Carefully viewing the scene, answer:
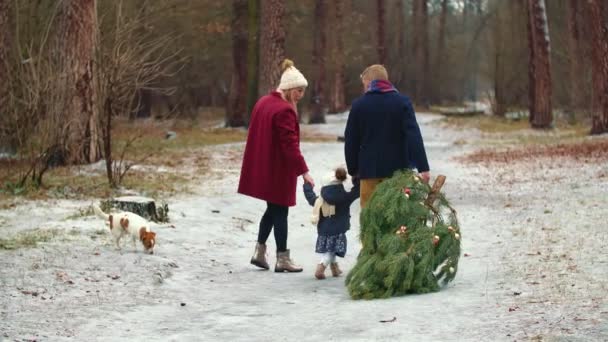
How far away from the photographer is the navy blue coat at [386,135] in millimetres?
9375

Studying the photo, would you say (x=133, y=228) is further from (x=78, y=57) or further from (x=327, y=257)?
(x=78, y=57)

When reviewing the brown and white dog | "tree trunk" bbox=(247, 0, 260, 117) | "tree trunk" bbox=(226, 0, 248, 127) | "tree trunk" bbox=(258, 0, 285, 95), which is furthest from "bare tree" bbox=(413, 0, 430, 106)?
the brown and white dog

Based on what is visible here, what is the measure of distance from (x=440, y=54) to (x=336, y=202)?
216 feet

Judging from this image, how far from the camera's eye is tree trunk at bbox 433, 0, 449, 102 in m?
71.7

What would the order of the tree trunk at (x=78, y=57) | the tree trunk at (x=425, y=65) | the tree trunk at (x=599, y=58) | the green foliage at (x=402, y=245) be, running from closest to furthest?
the green foliage at (x=402, y=245) → the tree trunk at (x=78, y=57) → the tree trunk at (x=599, y=58) → the tree trunk at (x=425, y=65)

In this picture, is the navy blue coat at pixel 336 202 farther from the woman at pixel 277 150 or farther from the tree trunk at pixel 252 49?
the tree trunk at pixel 252 49

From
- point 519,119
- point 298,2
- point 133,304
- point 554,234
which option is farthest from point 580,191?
point 519,119

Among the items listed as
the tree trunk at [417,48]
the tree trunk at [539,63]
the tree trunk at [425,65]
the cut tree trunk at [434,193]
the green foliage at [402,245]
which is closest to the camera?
the green foliage at [402,245]

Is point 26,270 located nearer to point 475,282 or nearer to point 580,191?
point 475,282

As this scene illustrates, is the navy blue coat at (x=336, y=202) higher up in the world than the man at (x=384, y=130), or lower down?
lower down

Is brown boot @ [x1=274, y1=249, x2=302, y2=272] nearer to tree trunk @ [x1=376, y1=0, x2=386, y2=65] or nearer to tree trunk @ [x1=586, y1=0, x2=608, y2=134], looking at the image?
tree trunk @ [x1=586, y1=0, x2=608, y2=134]

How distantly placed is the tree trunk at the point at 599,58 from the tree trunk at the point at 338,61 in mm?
24293

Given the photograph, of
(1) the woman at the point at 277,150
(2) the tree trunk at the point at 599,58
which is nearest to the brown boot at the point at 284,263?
(1) the woman at the point at 277,150

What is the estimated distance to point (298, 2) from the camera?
4188cm
